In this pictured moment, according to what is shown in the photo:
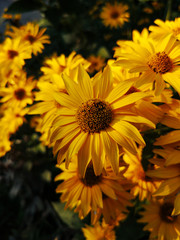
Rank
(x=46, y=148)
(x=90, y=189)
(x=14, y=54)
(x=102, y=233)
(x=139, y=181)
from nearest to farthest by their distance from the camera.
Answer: (x=90, y=189), (x=139, y=181), (x=102, y=233), (x=14, y=54), (x=46, y=148)

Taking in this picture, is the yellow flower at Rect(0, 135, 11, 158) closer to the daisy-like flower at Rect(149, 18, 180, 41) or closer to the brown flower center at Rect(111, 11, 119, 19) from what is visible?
the daisy-like flower at Rect(149, 18, 180, 41)

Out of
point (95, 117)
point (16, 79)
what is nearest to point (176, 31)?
point (95, 117)

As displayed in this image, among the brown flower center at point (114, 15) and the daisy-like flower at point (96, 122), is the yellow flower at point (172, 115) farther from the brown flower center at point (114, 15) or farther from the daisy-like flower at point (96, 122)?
the brown flower center at point (114, 15)

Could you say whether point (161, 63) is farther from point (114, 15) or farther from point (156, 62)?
point (114, 15)

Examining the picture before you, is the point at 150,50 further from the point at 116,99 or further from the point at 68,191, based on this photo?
the point at 68,191

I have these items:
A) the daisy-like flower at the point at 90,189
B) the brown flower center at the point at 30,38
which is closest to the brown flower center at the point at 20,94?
the brown flower center at the point at 30,38

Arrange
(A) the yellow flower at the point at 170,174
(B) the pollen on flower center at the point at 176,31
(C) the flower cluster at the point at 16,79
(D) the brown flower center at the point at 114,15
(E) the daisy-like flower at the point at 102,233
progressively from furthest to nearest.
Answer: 1. (D) the brown flower center at the point at 114,15
2. (C) the flower cluster at the point at 16,79
3. (E) the daisy-like flower at the point at 102,233
4. (B) the pollen on flower center at the point at 176,31
5. (A) the yellow flower at the point at 170,174
